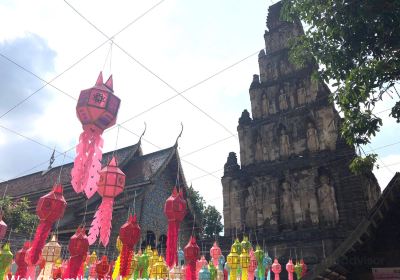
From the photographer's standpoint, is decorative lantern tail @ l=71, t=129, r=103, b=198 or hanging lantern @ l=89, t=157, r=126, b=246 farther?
hanging lantern @ l=89, t=157, r=126, b=246

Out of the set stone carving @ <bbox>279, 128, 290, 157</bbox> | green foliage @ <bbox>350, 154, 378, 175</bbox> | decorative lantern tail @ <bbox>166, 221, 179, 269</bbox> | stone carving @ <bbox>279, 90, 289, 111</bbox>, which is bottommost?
decorative lantern tail @ <bbox>166, 221, 179, 269</bbox>

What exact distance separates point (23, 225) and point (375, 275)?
14825mm

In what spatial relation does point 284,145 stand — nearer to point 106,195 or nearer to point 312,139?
point 312,139

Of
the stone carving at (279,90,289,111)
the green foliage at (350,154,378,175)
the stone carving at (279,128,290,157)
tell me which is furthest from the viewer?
the stone carving at (279,90,289,111)

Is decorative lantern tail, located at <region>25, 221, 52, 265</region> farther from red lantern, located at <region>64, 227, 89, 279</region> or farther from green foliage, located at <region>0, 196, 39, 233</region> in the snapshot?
green foliage, located at <region>0, 196, 39, 233</region>

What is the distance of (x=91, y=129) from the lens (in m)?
6.04

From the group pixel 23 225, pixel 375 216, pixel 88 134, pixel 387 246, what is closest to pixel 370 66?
pixel 375 216

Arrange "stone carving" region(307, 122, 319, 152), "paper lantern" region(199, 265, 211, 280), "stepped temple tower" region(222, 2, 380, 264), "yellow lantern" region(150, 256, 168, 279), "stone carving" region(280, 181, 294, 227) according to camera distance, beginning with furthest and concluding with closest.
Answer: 1. "stone carving" region(307, 122, 319, 152)
2. "stone carving" region(280, 181, 294, 227)
3. "stepped temple tower" region(222, 2, 380, 264)
4. "paper lantern" region(199, 265, 211, 280)
5. "yellow lantern" region(150, 256, 168, 279)

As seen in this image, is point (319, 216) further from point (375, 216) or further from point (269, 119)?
point (375, 216)

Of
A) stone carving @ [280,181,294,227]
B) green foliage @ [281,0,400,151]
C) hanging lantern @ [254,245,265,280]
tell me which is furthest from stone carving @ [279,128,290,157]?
green foliage @ [281,0,400,151]

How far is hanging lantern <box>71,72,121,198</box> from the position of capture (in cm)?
595

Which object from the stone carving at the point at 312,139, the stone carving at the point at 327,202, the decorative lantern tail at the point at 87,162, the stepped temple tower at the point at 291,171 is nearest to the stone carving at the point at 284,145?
the stepped temple tower at the point at 291,171

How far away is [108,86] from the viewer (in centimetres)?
641

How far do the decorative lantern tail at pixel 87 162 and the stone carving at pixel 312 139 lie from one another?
16.1 metres
